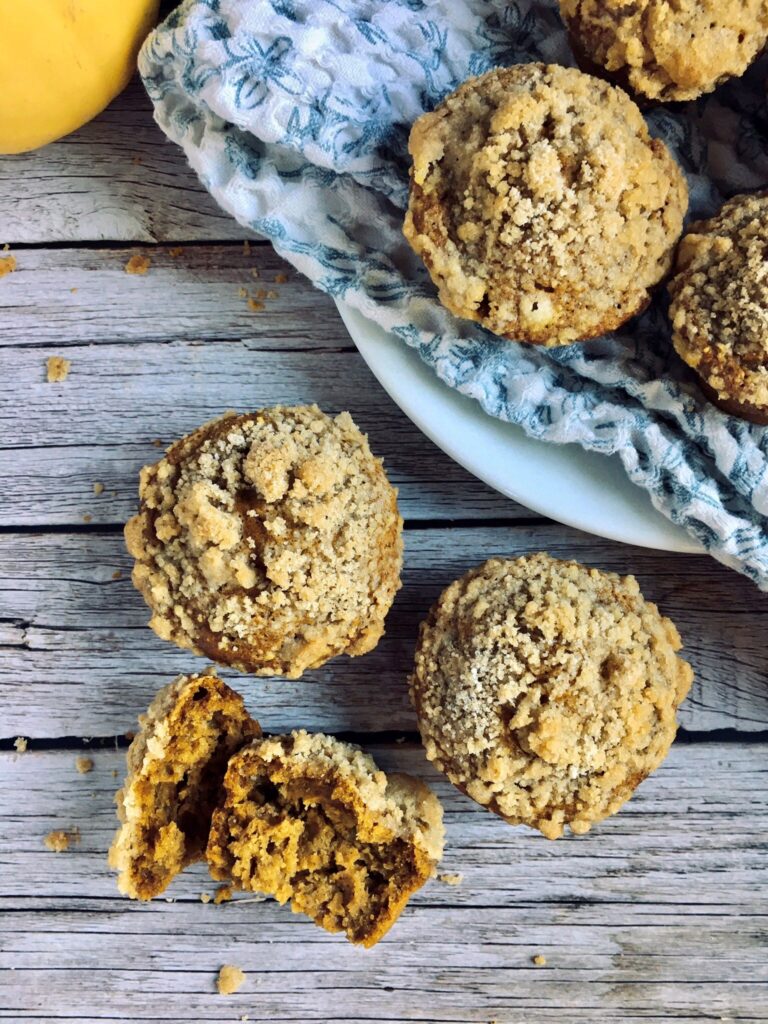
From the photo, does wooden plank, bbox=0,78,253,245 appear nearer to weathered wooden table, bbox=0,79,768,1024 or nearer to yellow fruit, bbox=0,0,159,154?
weathered wooden table, bbox=0,79,768,1024

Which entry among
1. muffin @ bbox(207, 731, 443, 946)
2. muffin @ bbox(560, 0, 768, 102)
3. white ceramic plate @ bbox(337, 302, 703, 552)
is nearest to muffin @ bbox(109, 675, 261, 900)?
muffin @ bbox(207, 731, 443, 946)

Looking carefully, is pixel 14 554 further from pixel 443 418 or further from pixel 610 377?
pixel 610 377

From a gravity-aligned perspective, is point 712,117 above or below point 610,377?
above

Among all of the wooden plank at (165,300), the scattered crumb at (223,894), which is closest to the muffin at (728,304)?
the wooden plank at (165,300)

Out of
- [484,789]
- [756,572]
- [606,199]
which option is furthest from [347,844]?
[606,199]

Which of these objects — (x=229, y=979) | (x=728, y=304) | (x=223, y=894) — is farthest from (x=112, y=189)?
(x=229, y=979)

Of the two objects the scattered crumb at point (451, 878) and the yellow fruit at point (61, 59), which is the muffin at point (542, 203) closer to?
the yellow fruit at point (61, 59)

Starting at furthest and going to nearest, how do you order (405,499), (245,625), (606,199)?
(405,499)
(245,625)
(606,199)
